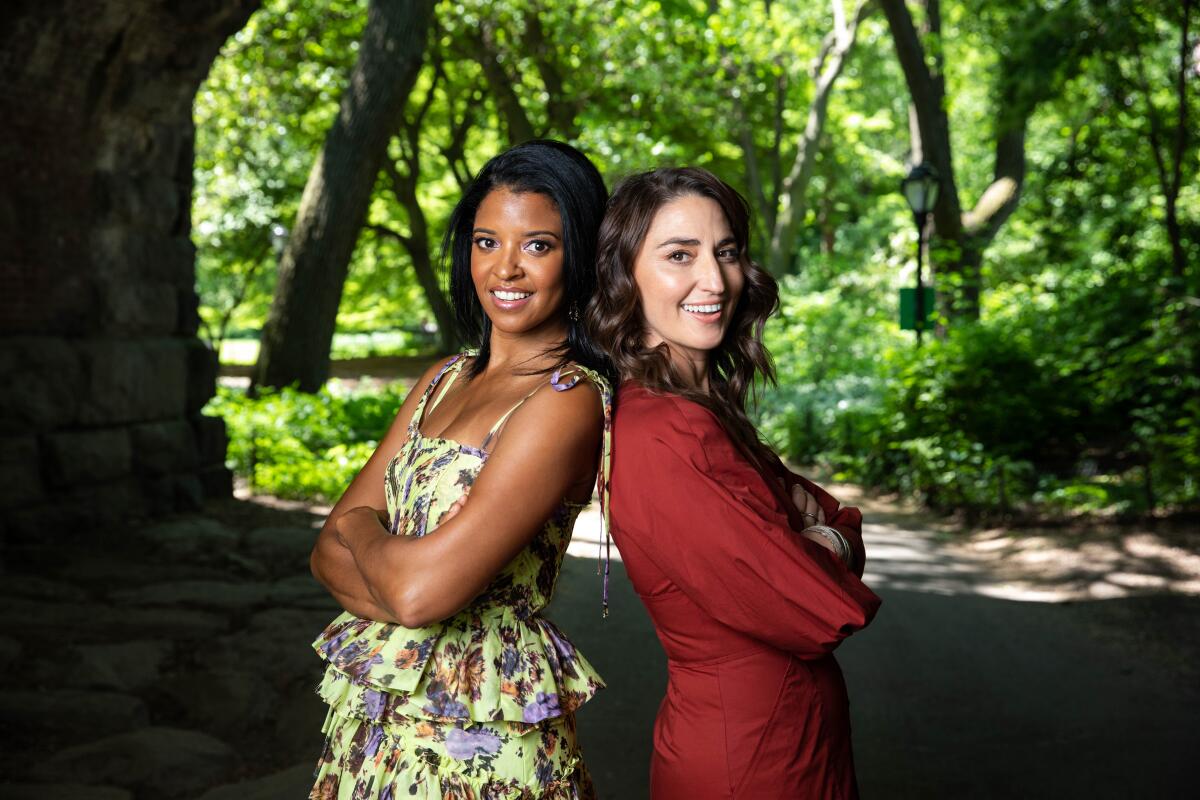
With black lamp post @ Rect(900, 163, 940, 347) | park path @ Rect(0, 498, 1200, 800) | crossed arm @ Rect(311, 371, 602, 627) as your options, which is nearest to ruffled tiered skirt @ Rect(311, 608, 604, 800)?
crossed arm @ Rect(311, 371, 602, 627)

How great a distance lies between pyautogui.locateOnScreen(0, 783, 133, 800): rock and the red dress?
2.76 metres


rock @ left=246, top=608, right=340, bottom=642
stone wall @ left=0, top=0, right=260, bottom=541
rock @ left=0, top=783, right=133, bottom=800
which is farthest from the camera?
stone wall @ left=0, top=0, right=260, bottom=541

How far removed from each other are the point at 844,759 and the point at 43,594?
5580 millimetres

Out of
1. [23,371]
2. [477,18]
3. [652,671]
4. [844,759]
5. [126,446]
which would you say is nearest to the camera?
[844,759]

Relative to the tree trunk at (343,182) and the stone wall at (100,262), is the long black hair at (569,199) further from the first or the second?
the tree trunk at (343,182)

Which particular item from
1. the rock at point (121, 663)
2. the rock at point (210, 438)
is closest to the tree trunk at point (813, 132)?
the rock at point (210, 438)

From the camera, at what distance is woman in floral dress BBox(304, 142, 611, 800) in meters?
2.18

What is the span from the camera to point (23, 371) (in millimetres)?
7785

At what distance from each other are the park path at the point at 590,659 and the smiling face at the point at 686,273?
1.48 meters

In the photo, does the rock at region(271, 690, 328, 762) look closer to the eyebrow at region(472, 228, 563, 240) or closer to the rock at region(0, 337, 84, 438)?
the eyebrow at region(472, 228, 563, 240)

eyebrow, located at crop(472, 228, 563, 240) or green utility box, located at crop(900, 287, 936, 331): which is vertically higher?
eyebrow, located at crop(472, 228, 563, 240)

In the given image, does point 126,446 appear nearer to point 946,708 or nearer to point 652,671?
point 652,671

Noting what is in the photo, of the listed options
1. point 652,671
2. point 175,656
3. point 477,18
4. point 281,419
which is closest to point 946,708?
point 652,671

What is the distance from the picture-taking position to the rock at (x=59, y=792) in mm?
4242
